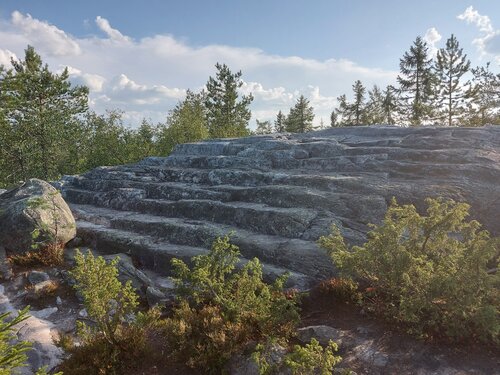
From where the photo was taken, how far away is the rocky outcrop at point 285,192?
9312mm

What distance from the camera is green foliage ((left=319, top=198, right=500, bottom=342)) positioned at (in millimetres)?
5293

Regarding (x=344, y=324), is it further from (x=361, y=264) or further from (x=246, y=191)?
(x=246, y=191)

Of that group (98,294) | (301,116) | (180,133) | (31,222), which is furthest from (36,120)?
(301,116)

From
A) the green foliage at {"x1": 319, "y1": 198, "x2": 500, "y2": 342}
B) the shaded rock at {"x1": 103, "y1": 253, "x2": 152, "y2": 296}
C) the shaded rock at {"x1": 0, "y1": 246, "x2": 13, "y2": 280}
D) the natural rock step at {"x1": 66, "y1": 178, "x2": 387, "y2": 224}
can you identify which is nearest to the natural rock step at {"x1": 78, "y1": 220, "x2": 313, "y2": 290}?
the shaded rock at {"x1": 103, "y1": 253, "x2": 152, "y2": 296}

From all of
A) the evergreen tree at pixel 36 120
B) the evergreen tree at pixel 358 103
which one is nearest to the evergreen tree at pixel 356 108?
the evergreen tree at pixel 358 103

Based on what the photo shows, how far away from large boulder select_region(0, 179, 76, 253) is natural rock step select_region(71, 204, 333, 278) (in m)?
1.64

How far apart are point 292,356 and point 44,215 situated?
8.69 metres

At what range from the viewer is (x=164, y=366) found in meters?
5.81

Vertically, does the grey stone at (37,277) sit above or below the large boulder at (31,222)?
below

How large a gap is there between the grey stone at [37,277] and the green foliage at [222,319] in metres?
4.38

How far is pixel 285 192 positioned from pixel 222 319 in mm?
5693

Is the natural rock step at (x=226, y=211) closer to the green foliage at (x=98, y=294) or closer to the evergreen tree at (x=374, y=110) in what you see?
the green foliage at (x=98, y=294)

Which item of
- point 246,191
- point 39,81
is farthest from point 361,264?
point 39,81

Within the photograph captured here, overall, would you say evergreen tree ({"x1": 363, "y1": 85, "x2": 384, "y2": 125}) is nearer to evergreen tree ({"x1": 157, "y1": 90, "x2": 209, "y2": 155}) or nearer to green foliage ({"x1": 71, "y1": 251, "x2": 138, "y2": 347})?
evergreen tree ({"x1": 157, "y1": 90, "x2": 209, "y2": 155})
